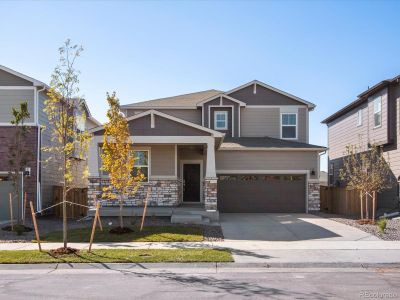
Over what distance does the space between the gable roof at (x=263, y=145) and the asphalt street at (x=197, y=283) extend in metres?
13.3

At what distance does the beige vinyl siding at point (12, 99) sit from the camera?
69.4 feet

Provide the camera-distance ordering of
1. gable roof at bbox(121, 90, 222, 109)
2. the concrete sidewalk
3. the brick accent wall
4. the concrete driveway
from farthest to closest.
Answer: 1. gable roof at bbox(121, 90, 222, 109)
2. the brick accent wall
3. the concrete driveway
4. the concrete sidewalk

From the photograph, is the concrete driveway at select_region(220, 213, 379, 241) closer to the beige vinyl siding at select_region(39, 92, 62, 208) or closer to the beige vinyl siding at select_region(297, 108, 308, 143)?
the beige vinyl siding at select_region(297, 108, 308, 143)

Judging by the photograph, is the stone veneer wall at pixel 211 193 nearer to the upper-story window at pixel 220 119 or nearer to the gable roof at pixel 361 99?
the upper-story window at pixel 220 119

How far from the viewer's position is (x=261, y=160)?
23656 millimetres

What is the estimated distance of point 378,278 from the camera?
9.17 m

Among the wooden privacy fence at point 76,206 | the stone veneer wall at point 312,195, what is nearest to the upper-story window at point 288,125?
the stone veneer wall at point 312,195

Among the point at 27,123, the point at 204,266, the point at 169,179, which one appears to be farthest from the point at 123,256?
the point at 27,123

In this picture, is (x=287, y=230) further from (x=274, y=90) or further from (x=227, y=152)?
(x=274, y=90)

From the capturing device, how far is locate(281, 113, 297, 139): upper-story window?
1025 inches

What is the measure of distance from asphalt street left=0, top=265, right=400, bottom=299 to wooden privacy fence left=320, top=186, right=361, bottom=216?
12506 millimetres

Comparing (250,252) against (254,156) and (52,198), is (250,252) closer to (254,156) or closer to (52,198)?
(254,156)

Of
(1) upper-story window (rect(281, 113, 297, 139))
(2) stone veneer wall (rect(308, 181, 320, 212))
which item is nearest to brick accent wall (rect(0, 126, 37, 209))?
(1) upper-story window (rect(281, 113, 297, 139))

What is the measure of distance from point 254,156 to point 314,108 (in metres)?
5.23
